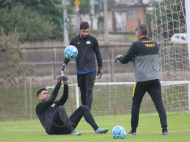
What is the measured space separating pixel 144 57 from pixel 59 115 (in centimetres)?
169

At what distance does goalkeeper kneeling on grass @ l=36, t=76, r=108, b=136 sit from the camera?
6.22 meters

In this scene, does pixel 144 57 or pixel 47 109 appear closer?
pixel 144 57

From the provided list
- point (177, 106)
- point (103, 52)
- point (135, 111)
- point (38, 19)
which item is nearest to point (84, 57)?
point (135, 111)

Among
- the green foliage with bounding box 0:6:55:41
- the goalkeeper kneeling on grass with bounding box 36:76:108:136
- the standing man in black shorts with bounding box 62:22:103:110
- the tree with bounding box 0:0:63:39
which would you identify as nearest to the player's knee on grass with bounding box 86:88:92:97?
the standing man in black shorts with bounding box 62:22:103:110

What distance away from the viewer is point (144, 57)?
6.04 metres

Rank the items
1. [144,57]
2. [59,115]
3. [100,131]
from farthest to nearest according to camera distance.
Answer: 1. [100,131]
2. [59,115]
3. [144,57]

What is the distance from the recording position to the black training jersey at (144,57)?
6020 millimetres

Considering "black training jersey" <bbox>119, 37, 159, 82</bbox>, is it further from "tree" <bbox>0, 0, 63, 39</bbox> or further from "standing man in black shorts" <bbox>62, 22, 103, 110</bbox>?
"tree" <bbox>0, 0, 63, 39</bbox>

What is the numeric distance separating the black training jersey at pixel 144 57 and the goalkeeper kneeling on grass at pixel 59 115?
1059 millimetres

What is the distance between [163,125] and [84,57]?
2543mm

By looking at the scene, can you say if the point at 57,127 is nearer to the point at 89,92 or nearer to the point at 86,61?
the point at 89,92

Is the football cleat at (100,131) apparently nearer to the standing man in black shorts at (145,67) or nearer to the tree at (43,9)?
the standing man in black shorts at (145,67)

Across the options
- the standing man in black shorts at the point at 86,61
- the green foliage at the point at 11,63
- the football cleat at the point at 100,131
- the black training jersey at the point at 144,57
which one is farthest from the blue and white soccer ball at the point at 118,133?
the green foliage at the point at 11,63

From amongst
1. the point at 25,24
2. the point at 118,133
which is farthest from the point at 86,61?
the point at 25,24
